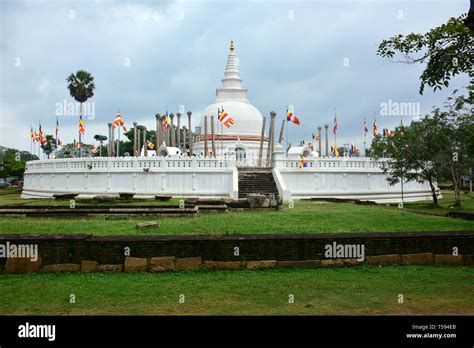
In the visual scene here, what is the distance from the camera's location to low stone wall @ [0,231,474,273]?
34.8 ft

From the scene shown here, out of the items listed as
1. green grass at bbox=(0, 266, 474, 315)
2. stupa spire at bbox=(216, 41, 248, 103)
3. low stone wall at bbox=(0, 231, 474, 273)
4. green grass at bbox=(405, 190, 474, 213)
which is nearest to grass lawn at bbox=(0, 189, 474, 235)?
low stone wall at bbox=(0, 231, 474, 273)

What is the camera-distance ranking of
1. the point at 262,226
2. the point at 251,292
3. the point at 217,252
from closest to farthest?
the point at 251,292 < the point at 217,252 < the point at 262,226

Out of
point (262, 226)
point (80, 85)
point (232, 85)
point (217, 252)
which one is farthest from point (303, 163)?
point (80, 85)

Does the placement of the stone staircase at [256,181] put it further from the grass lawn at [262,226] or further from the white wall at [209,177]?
the grass lawn at [262,226]

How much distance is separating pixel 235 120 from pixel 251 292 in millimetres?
45392

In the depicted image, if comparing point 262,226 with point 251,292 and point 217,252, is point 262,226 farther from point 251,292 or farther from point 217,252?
point 251,292

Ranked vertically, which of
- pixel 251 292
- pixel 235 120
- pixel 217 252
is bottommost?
pixel 251 292

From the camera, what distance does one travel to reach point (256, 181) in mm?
33250

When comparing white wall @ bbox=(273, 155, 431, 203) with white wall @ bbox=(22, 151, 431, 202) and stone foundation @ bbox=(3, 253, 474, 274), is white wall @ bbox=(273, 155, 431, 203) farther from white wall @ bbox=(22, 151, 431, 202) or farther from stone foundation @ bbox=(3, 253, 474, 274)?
stone foundation @ bbox=(3, 253, 474, 274)

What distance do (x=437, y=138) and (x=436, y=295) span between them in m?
21.8

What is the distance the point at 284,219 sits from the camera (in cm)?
1739
